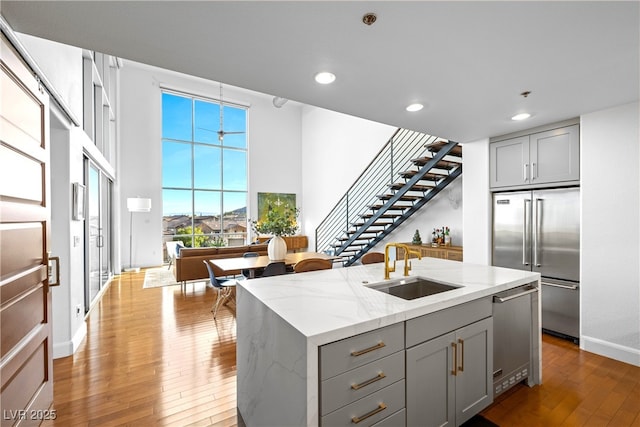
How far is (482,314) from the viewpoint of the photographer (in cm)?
192

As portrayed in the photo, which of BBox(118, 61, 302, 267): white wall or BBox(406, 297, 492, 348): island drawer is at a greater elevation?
BBox(118, 61, 302, 267): white wall

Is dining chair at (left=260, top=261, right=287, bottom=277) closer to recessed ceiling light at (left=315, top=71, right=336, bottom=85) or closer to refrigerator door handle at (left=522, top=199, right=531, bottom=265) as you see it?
recessed ceiling light at (left=315, top=71, right=336, bottom=85)

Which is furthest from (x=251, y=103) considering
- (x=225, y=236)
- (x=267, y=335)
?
(x=267, y=335)

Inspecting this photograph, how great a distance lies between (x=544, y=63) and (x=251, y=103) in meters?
9.34

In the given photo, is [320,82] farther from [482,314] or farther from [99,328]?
[99,328]

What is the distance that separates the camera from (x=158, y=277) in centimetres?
658

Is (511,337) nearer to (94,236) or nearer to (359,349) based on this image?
(359,349)

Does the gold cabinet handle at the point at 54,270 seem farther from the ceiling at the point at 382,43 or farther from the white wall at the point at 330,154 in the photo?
the white wall at the point at 330,154

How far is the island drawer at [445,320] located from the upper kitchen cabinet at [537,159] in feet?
7.17

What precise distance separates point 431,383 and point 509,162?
10.3 feet

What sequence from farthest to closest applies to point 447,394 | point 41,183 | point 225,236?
point 225,236, point 41,183, point 447,394

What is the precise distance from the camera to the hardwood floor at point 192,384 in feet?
6.52

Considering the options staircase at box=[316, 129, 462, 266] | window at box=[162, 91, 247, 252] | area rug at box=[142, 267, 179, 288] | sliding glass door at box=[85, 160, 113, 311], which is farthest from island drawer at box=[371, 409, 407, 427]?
window at box=[162, 91, 247, 252]

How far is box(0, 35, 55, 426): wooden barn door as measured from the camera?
4.74ft
